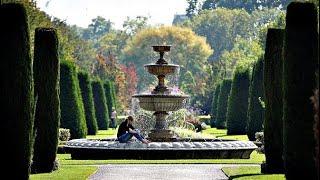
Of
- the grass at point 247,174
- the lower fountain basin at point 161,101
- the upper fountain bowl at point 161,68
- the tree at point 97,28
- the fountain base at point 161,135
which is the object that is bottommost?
the fountain base at point 161,135

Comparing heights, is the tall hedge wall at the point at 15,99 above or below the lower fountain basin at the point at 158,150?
above

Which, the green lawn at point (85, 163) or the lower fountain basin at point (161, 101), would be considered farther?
the lower fountain basin at point (161, 101)

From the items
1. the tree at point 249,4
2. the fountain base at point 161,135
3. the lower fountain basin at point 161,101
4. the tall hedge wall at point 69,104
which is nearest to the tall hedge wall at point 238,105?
the tall hedge wall at point 69,104

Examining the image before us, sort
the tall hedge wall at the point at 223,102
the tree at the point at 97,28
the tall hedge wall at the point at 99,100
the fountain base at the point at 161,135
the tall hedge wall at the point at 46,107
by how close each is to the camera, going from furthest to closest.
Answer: the tree at the point at 97,28 < the tall hedge wall at the point at 223,102 < the tall hedge wall at the point at 99,100 < the fountain base at the point at 161,135 < the tall hedge wall at the point at 46,107

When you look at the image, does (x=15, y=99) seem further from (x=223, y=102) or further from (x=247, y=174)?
(x=223, y=102)

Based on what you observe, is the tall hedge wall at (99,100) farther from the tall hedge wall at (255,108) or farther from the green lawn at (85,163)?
the green lawn at (85,163)

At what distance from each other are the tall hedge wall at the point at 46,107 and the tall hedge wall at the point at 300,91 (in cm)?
688

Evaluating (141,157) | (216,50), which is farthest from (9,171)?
(216,50)

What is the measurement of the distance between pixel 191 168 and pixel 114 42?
100172 millimetres

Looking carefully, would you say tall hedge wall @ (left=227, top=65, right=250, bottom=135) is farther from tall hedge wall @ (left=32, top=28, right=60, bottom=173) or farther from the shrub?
tall hedge wall @ (left=32, top=28, right=60, bottom=173)

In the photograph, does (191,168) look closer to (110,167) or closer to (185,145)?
(110,167)

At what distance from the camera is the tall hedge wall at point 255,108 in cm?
3703

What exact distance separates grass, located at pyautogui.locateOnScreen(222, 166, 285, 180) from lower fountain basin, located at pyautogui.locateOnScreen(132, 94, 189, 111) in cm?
825

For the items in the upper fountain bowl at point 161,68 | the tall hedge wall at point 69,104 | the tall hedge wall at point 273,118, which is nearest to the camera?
the tall hedge wall at point 273,118
